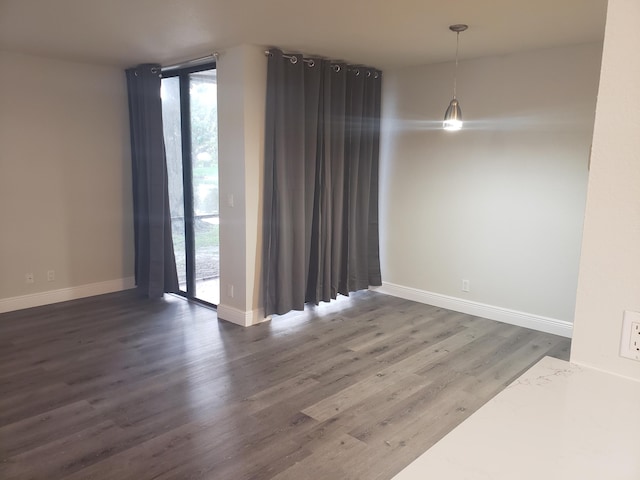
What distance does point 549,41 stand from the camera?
3.92m

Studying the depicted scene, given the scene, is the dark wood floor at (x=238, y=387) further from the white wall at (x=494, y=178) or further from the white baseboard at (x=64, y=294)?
the white wall at (x=494, y=178)

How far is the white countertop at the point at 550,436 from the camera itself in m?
1.05

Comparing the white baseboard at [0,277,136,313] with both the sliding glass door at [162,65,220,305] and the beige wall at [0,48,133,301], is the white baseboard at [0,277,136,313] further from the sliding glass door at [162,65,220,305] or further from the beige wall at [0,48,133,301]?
the sliding glass door at [162,65,220,305]

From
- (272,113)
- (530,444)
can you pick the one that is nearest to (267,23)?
(272,113)

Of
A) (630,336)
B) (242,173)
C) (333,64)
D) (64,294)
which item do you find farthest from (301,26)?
(64,294)

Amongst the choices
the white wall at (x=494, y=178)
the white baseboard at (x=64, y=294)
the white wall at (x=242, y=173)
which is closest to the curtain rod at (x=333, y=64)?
the white wall at (x=242, y=173)

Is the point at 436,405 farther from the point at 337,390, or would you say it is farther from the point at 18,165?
the point at 18,165

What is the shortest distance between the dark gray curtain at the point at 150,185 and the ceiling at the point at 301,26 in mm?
537

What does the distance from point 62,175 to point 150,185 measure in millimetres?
897

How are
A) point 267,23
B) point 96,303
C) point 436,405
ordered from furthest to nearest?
point 96,303
point 267,23
point 436,405

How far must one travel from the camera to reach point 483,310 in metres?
4.83

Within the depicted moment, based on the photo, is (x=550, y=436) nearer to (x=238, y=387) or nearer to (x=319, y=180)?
(x=238, y=387)

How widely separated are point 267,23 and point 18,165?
3029mm

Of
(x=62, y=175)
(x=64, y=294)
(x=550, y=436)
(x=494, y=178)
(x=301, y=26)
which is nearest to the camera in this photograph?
(x=550, y=436)
